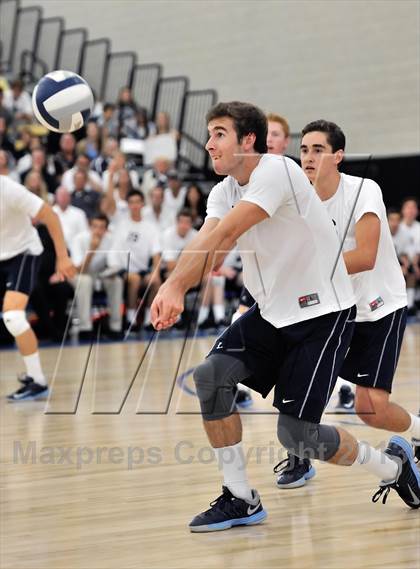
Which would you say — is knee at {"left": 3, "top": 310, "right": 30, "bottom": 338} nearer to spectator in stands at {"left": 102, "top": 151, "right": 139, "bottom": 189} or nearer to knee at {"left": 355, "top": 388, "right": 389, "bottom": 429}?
knee at {"left": 355, "top": 388, "right": 389, "bottom": 429}

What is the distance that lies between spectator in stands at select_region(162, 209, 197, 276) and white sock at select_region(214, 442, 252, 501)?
7.98m

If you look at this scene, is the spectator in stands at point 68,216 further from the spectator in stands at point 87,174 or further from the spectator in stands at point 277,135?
the spectator in stands at point 277,135

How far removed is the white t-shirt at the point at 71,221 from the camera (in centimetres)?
1202

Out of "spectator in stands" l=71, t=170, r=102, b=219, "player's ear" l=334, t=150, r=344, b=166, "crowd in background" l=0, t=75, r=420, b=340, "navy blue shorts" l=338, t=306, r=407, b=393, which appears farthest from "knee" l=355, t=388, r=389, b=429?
"spectator in stands" l=71, t=170, r=102, b=219

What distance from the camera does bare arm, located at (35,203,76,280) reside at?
6.87m

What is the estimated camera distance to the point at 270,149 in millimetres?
5887

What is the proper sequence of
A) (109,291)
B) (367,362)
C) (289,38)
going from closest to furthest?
(367,362) < (109,291) < (289,38)

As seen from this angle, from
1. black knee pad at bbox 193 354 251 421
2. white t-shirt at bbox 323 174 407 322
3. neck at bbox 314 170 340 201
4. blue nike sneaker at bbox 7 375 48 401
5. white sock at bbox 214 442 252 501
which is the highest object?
neck at bbox 314 170 340 201

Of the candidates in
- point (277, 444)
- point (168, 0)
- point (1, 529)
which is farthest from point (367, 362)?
point (168, 0)

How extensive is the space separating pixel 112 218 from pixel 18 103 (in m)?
3.57

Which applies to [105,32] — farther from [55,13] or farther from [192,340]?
[192,340]

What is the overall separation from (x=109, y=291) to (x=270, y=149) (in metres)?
6.31

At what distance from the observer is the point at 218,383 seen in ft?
12.6

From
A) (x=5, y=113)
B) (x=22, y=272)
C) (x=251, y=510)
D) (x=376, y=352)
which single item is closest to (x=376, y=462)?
(x=251, y=510)
